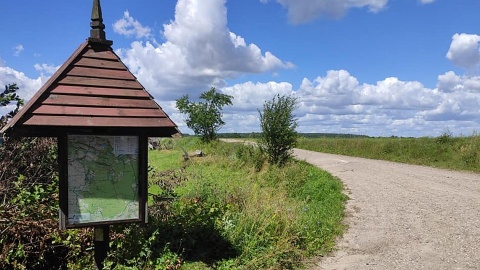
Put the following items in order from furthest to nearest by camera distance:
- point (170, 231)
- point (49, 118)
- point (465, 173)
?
point (465, 173), point (170, 231), point (49, 118)

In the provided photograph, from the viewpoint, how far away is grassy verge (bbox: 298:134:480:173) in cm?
1905

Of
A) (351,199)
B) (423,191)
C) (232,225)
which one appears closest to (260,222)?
(232,225)

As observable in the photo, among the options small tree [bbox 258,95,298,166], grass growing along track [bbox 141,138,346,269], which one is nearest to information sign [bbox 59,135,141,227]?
grass growing along track [bbox 141,138,346,269]

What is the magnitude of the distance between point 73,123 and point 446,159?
810 inches

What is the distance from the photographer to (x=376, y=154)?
25703mm

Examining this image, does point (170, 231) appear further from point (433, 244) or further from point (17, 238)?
point (433, 244)

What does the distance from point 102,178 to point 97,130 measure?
1.89 feet

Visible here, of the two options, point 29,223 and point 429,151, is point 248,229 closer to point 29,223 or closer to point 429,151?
point 29,223

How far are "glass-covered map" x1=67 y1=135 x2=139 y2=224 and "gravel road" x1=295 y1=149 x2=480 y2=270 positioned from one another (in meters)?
3.15

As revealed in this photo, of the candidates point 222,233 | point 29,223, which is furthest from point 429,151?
point 29,223

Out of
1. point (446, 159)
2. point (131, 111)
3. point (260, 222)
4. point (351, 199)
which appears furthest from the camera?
point (446, 159)

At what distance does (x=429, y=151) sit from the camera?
22.0 metres

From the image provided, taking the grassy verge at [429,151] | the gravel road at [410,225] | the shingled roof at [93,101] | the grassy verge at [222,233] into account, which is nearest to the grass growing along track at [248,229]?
the grassy verge at [222,233]

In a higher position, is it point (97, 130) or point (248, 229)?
point (97, 130)
